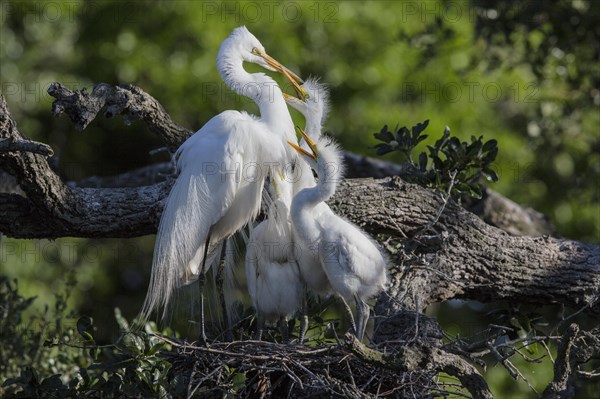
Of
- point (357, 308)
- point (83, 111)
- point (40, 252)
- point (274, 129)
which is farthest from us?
point (40, 252)

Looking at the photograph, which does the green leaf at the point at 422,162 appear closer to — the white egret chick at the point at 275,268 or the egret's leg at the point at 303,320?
the white egret chick at the point at 275,268

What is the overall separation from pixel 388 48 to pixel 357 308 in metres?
5.38

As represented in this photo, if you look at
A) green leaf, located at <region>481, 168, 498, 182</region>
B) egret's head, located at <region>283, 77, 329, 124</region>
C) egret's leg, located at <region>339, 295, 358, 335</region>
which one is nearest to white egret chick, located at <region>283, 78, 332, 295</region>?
egret's head, located at <region>283, 77, 329, 124</region>

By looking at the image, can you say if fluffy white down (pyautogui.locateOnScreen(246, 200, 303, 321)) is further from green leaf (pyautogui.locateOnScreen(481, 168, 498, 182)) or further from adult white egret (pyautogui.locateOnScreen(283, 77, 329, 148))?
green leaf (pyautogui.locateOnScreen(481, 168, 498, 182))

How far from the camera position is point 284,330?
12.2ft

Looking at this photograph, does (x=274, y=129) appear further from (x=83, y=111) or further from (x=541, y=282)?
(x=541, y=282)

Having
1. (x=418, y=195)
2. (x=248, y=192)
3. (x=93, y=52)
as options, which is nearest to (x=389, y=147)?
(x=418, y=195)

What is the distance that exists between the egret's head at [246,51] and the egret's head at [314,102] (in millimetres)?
37

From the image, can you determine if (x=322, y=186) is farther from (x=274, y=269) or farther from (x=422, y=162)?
(x=422, y=162)

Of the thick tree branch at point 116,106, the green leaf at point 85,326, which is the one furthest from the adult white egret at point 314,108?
the green leaf at point 85,326

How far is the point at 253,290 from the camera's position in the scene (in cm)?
383

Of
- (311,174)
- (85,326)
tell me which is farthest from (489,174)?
(85,326)

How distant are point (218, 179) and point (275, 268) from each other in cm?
42

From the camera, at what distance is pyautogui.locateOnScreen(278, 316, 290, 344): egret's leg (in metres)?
3.67
